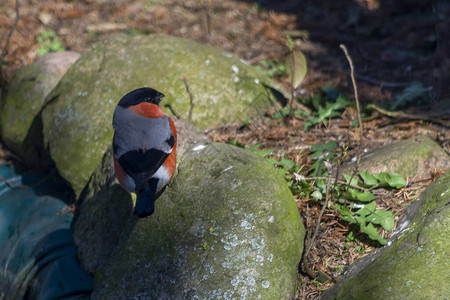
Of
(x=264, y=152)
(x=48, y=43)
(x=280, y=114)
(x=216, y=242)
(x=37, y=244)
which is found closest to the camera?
(x=216, y=242)

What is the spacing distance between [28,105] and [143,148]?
303cm

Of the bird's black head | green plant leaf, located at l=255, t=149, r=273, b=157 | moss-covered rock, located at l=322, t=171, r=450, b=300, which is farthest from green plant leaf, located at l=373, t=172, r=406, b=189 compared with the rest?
the bird's black head

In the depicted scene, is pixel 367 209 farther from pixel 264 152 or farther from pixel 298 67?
pixel 298 67

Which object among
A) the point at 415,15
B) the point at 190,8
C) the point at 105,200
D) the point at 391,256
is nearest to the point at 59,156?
the point at 105,200

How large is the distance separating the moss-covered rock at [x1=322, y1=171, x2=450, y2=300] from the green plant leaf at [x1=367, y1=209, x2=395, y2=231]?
8 centimetres

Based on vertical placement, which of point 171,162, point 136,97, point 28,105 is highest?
point 136,97

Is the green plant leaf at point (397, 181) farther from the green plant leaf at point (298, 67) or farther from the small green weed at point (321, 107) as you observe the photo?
the green plant leaf at point (298, 67)

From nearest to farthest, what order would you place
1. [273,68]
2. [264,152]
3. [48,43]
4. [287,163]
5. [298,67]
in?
[287,163]
[264,152]
[298,67]
[273,68]
[48,43]

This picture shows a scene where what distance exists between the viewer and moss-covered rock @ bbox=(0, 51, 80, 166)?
498 centimetres

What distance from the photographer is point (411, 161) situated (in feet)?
10.0

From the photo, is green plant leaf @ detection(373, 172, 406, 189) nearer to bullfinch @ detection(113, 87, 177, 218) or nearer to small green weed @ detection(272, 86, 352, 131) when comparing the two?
small green weed @ detection(272, 86, 352, 131)

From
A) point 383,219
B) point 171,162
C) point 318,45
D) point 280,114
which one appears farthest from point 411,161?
point 318,45

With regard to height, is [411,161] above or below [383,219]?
above

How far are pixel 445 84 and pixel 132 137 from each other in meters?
3.80
